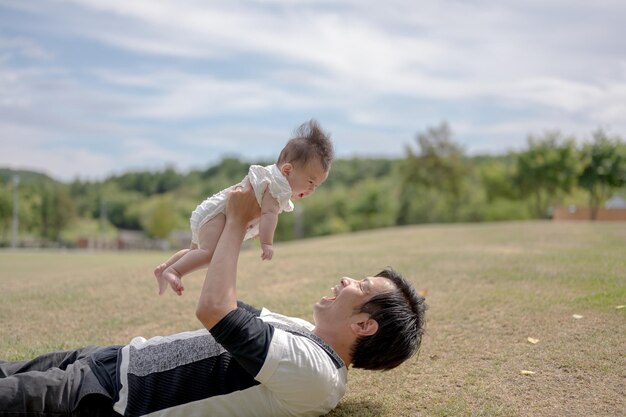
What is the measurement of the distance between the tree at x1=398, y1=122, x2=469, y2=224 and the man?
150ft

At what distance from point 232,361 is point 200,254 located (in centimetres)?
89

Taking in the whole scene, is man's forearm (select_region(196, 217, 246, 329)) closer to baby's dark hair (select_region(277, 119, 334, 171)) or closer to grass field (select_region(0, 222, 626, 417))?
baby's dark hair (select_region(277, 119, 334, 171))

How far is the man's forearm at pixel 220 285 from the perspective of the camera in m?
2.93

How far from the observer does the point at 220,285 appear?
3.00 m

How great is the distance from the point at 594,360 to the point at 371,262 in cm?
570

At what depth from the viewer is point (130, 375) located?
127 inches

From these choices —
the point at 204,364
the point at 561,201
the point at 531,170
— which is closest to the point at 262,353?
the point at 204,364

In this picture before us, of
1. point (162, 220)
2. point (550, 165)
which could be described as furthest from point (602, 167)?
point (162, 220)

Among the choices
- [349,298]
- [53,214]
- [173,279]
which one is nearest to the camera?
[349,298]

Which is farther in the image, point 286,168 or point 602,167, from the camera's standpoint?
point 602,167

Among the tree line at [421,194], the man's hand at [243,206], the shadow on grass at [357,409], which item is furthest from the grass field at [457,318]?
the tree line at [421,194]

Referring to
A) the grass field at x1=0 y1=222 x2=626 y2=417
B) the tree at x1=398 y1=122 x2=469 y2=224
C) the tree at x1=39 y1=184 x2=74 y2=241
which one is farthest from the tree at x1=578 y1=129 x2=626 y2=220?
the tree at x1=39 y1=184 x2=74 y2=241

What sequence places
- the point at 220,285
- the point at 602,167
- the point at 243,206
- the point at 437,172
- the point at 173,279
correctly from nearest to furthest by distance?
1. the point at 220,285
2. the point at 243,206
3. the point at 173,279
4. the point at 602,167
5. the point at 437,172

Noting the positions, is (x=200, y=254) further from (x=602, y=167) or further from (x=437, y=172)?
(x=437, y=172)
